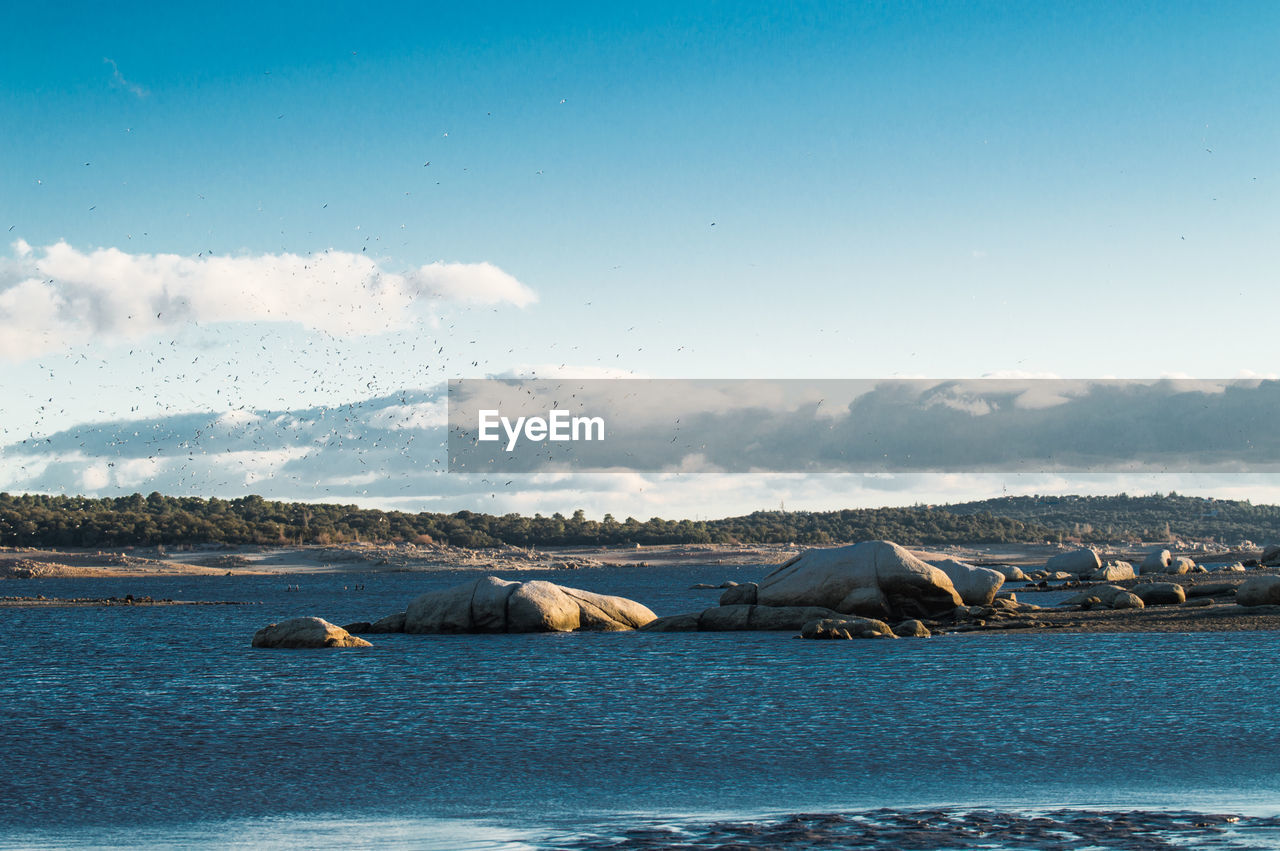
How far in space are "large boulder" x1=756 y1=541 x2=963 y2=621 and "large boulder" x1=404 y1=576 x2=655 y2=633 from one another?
7.72 m

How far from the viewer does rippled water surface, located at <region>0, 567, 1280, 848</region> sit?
720 inches

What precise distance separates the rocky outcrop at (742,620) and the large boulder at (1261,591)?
1792 centimetres

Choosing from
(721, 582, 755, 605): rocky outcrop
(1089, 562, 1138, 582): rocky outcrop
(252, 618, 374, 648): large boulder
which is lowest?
(1089, 562, 1138, 582): rocky outcrop

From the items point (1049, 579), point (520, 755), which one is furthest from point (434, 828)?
point (1049, 579)

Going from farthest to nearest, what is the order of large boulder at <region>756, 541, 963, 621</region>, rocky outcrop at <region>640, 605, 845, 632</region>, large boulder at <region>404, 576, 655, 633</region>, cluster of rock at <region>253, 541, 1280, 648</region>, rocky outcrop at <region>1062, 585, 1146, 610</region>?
rocky outcrop at <region>1062, 585, 1146, 610</region>
rocky outcrop at <region>640, 605, 845, 632</region>
large boulder at <region>404, 576, 655, 633</region>
large boulder at <region>756, 541, 963, 621</region>
cluster of rock at <region>253, 541, 1280, 648</region>

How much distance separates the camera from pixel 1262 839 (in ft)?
48.2

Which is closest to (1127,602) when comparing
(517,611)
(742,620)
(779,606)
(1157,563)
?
(779,606)

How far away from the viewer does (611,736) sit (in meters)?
26.0

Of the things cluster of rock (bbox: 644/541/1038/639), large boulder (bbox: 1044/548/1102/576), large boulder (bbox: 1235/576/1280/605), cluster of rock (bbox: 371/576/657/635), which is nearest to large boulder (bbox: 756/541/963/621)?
cluster of rock (bbox: 644/541/1038/639)

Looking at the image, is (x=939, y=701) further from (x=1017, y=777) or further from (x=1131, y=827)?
(x=1131, y=827)

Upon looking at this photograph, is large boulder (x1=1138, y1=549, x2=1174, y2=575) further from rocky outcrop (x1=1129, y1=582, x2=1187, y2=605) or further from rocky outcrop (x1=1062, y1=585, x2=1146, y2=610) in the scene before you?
rocky outcrop (x1=1129, y1=582, x2=1187, y2=605)

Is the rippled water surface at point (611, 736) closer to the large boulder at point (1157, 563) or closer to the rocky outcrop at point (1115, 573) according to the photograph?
the rocky outcrop at point (1115, 573)

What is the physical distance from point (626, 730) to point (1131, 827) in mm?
13031

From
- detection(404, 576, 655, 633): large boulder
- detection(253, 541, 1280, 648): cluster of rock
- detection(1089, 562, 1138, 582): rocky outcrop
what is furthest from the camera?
detection(1089, 562, 1138, 582): rocky outcrop
